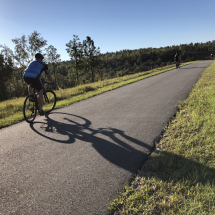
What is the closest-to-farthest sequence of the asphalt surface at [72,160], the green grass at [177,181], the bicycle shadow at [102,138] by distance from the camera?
the green grass at [177,181] < the asphalt surface at [72,160] < the bicycle shadow at [102,138]

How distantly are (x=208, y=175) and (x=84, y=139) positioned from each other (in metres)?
2.52

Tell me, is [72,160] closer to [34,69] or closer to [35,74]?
[35,74]

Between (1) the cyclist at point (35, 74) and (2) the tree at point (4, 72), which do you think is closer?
(1) the cyclist at point (35, 74)

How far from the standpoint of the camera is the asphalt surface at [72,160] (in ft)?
6.35

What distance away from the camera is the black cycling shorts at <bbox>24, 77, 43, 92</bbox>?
491 cm

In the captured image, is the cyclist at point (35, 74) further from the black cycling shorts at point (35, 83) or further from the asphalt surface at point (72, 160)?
the asphalt surface at point (72, 160)

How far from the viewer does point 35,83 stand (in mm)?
5078

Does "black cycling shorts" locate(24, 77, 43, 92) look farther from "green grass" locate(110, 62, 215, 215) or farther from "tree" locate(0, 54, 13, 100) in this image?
"tree" locate(0, 54, 13, 100)

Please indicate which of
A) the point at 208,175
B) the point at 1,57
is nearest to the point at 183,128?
the point at 208,175

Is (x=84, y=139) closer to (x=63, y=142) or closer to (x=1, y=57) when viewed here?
(x=63, y=142)

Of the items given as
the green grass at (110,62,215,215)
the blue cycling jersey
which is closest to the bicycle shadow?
the green grass at (110,62,215,215)

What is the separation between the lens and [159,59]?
117 m

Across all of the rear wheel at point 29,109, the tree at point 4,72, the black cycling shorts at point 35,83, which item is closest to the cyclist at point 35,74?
the black cycling shorts at point 35,83

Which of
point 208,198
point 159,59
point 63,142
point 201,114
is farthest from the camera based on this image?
point 159,59
